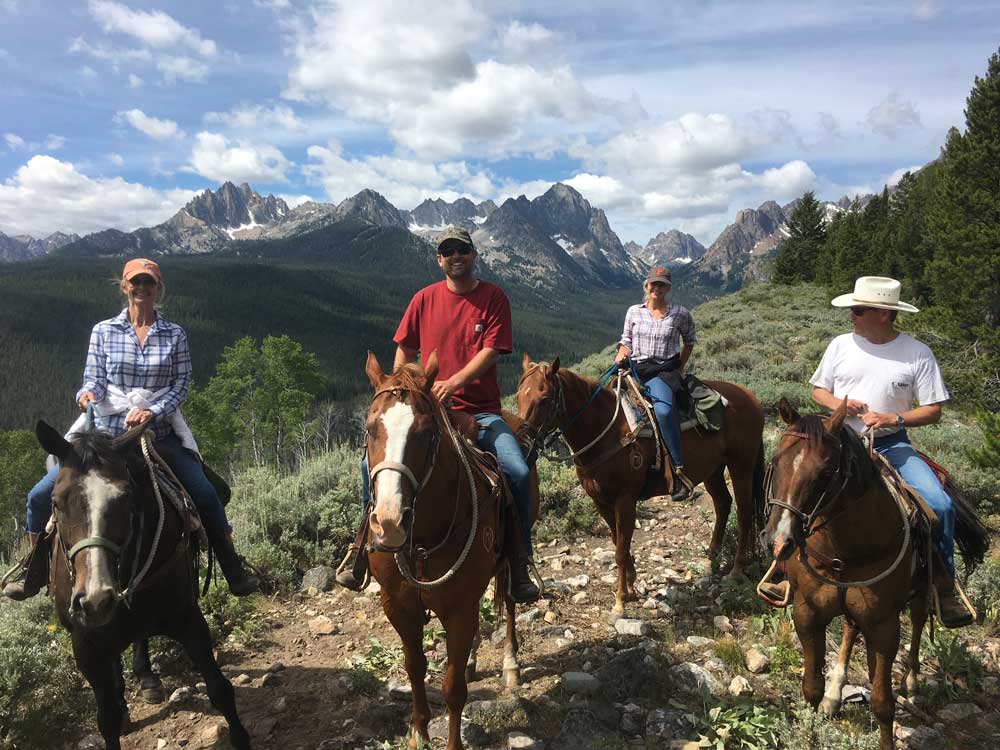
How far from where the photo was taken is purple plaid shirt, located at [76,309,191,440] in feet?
13.6

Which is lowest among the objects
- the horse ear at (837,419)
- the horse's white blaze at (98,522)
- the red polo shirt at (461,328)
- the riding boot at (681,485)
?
the riding boot at (681,485)

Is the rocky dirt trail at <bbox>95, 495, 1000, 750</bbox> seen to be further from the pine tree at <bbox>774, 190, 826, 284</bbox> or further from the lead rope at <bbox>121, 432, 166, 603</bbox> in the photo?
the pine tree at <bbox>774, 190, 826, 284</bbox>

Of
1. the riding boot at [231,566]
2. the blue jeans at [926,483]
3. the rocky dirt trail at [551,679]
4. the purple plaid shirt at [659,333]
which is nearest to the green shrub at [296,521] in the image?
the rocky dirt trail at [551,679]

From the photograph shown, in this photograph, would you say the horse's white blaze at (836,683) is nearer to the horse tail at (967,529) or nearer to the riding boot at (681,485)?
the horse tail at (967,529)

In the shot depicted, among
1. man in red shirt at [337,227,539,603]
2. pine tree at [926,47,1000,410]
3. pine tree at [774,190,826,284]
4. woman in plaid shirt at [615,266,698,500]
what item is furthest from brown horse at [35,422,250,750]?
pine tree at [774,190,826,284]

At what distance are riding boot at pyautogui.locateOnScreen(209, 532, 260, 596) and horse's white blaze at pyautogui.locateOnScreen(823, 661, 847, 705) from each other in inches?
175

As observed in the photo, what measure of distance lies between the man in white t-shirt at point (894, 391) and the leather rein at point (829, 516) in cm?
47

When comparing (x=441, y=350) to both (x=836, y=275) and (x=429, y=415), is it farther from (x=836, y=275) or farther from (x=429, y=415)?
(x=836, y=275)

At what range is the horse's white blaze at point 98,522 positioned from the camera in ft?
9.32

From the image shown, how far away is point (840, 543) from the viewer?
342cm

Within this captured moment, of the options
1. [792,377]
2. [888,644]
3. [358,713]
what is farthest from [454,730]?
[792,377]

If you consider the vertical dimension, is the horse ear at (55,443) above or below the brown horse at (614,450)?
above

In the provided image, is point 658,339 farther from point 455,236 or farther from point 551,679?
point 551,679

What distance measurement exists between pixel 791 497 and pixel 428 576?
212 centimetres
